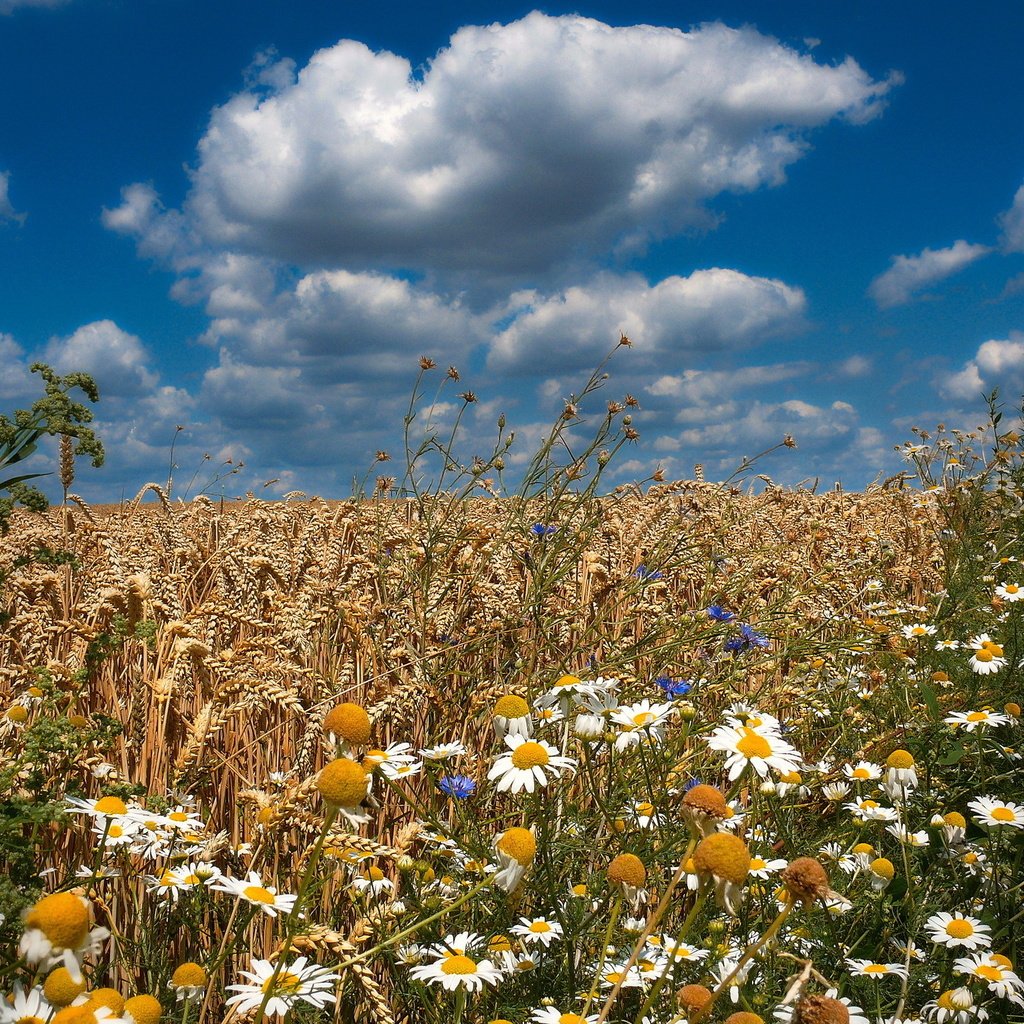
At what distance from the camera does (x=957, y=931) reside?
192 centimetres

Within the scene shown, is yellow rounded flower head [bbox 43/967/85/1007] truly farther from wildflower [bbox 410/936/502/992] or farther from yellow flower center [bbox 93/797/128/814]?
yellow flower center [bbox 93/797/128/814]

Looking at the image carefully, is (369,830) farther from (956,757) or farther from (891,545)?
(891,545)

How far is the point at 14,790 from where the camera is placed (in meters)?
1.80

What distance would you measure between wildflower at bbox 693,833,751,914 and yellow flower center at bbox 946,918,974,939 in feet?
4.04

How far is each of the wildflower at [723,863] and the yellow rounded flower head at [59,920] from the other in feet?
2.23

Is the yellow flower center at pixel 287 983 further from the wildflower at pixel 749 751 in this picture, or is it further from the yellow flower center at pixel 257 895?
the wildflower at pixel 749 751

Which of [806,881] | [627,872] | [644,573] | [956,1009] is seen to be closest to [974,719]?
[956,1009]

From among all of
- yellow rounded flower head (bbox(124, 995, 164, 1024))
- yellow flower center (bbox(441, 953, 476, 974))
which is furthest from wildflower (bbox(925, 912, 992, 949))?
yellow rounded flower head (bbox(124, 995, 164, 1024))

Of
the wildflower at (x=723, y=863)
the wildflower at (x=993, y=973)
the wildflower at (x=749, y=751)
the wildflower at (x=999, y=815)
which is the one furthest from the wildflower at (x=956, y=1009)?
the wildflower at (x=723, y=863)

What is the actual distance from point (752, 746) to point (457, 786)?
0.91 metres

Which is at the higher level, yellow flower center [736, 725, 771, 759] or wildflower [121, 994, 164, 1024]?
yellow flower center [736, 725, 771, 759]

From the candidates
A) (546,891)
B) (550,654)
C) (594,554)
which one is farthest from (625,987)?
(594,554)

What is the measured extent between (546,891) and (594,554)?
74.7 inches

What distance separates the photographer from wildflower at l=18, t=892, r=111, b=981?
909mm
